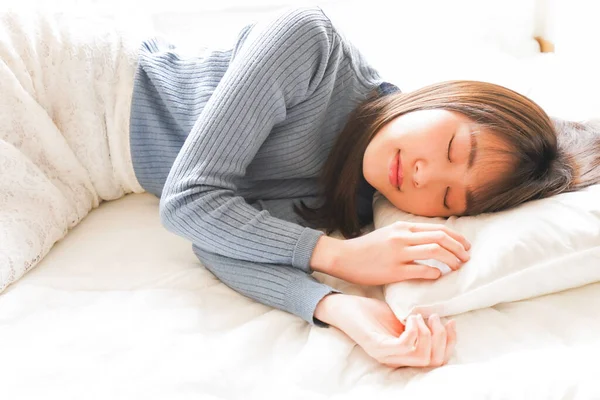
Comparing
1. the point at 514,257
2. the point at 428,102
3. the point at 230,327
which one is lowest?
the point at 230,327

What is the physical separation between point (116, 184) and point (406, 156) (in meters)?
0.66

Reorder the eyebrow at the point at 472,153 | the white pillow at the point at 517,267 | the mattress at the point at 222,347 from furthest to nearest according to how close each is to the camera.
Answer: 1. the eyebrow at the point at 472,153
2. the white pillow at the point at 517,267
3. the mattress at the point at 222,347

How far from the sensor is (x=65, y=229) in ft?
4.02

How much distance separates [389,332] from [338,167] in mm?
413

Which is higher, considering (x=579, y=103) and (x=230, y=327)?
(x=579, y=103)

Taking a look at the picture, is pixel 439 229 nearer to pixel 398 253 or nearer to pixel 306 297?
pixel 398 253

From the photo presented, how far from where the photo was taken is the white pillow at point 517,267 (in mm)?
886

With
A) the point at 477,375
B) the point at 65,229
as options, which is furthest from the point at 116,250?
the point at 477,375

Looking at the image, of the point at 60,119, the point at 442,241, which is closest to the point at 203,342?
the point at 442,241

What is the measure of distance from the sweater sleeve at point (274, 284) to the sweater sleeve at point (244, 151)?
16mm

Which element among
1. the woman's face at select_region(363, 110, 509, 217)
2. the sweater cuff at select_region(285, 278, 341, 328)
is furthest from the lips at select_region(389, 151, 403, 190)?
the sweater cuff at select_region(285, 278, 341, 328)

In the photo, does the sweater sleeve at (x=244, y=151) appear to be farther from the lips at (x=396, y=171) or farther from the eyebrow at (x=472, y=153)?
the eyebrow at (x=472, y=153)

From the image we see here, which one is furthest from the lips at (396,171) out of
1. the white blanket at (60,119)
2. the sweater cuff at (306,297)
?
the white blanket at (60,119)

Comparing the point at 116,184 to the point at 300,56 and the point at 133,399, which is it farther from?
the point at 133,399
